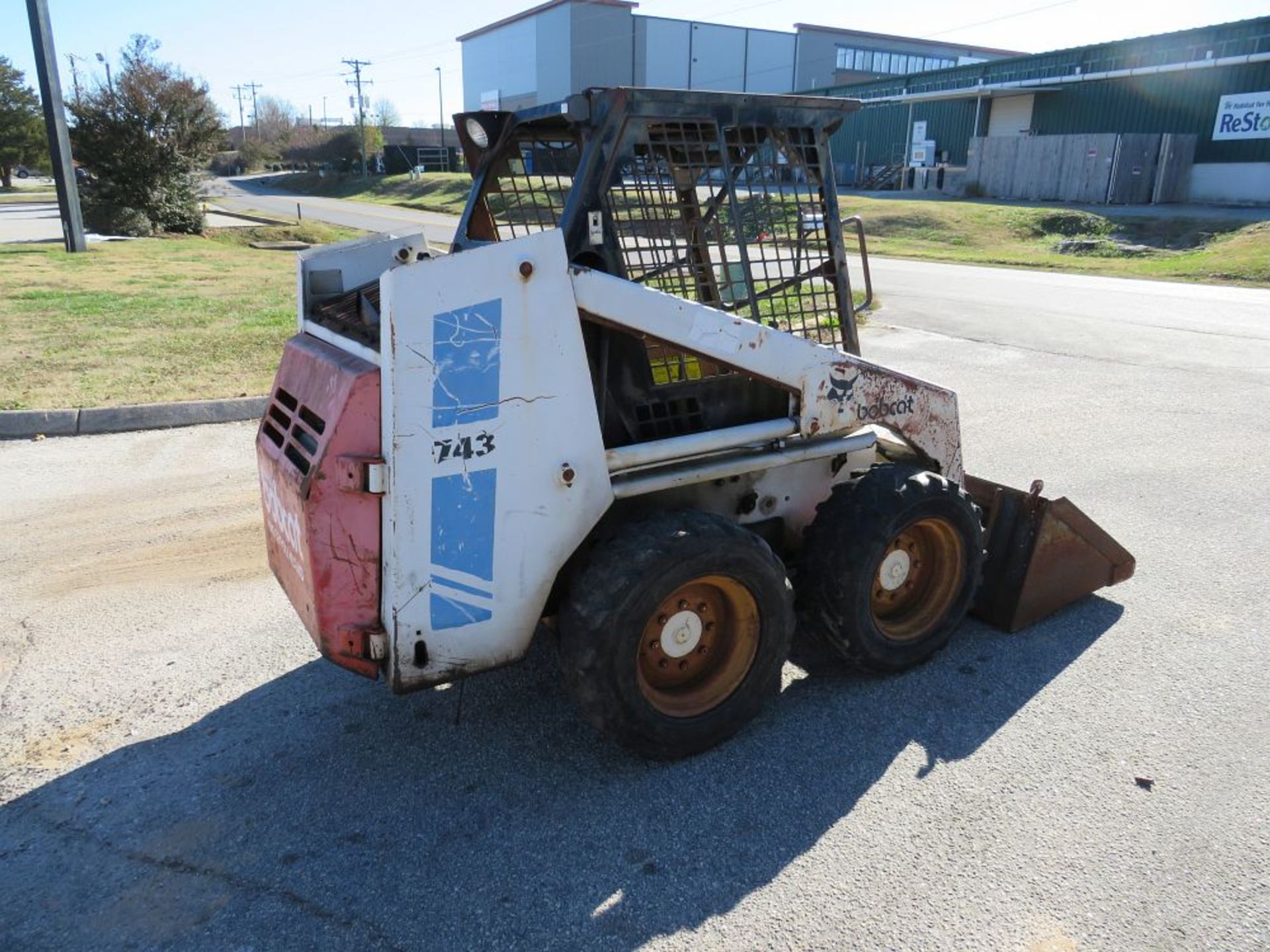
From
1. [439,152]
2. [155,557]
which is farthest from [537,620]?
[439,152]

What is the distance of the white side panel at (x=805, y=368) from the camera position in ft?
10.4

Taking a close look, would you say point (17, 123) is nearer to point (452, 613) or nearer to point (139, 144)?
point (139, 144)

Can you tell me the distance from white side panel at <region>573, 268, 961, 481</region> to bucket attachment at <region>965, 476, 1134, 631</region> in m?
0.38

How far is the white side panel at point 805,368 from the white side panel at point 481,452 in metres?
0.18

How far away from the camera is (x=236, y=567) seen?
5.06m

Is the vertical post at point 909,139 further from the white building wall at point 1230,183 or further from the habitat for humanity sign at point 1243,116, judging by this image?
the habitat for humanity sign at point 1243,116

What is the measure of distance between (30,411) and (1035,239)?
2628 centimetres

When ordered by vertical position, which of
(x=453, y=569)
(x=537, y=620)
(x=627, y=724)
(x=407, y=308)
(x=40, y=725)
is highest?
(x=407, y=308)

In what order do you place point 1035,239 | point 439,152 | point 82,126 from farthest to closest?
point 439,152 < point 1035,239 < point 82,126

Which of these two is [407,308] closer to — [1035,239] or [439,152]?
[1035,239]

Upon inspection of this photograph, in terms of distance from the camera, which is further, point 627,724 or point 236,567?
point 236,567

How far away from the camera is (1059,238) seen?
87.8ft

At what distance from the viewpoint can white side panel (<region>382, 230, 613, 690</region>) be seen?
290 centimetres

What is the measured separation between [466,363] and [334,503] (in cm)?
61
